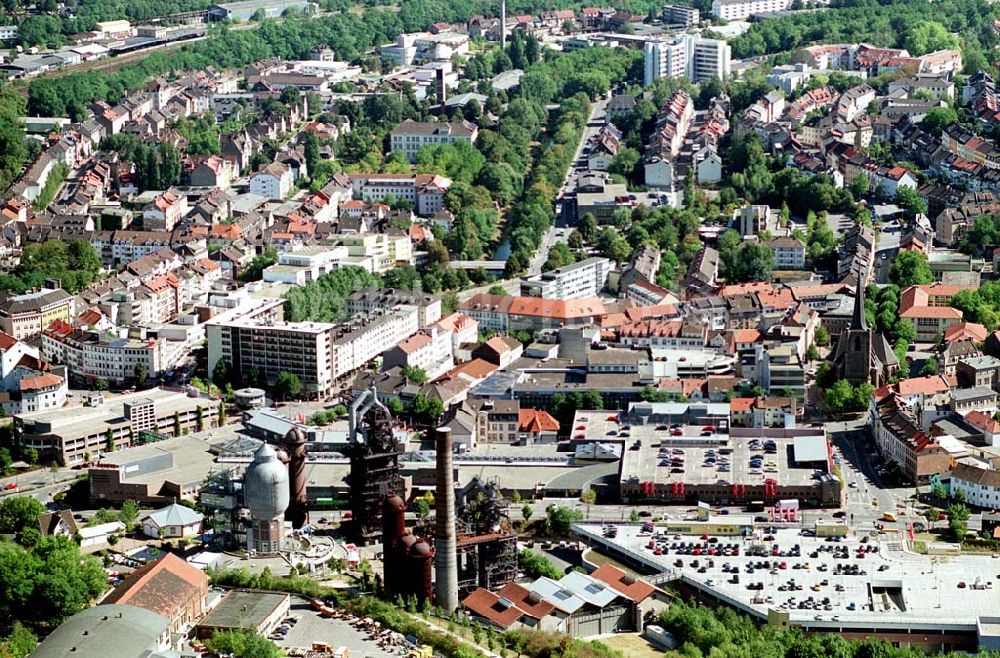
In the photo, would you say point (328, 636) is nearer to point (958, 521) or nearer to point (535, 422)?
point (535, 422)

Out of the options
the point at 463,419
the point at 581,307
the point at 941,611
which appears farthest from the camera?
the point at 581,307

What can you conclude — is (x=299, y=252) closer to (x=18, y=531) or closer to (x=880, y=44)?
(x=18, y=531)

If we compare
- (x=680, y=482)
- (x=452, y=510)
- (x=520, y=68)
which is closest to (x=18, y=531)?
(x=452, y=510)

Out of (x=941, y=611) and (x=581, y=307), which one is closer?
(x=941, y=611)

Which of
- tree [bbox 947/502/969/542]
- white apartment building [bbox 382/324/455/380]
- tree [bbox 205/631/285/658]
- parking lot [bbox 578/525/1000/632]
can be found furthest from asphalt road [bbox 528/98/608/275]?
tree [bbox 205/631/285/658]

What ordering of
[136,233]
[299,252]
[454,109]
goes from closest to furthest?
1. [299,252]
2. [136,233]
3. [454,109]

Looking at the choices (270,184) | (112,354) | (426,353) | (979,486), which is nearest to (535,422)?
(426,353)

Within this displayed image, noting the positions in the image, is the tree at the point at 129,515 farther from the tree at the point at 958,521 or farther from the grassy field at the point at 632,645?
the tree at the point at 958,521
